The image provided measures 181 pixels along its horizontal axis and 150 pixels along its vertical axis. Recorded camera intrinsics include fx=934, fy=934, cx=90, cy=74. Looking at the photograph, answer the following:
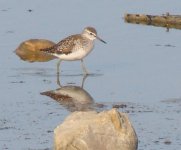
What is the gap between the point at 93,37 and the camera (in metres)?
17.9

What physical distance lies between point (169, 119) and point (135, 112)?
2.16ft

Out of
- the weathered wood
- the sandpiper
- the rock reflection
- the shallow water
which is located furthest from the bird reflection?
the weathered wood

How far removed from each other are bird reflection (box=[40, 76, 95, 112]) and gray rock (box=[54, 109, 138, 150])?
2.74m

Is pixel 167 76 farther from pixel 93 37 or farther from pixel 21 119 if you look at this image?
pixel 21 119

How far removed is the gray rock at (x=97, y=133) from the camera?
11492mm

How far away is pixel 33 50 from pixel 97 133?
762cm

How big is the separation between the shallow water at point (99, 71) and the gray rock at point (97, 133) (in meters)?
0.58

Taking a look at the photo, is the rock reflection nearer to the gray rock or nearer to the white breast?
the white breast

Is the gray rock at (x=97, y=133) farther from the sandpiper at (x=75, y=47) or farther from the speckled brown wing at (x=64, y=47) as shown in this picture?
the speckled brown wing at (x=64, y=47)

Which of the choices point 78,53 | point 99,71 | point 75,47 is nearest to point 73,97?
point 99,71

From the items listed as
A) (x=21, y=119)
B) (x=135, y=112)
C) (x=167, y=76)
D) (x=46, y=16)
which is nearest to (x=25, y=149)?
(x=21, y=119)

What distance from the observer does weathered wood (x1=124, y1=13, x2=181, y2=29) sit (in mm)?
21031

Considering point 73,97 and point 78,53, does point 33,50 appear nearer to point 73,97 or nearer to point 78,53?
point 78,53

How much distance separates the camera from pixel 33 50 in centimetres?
1897
